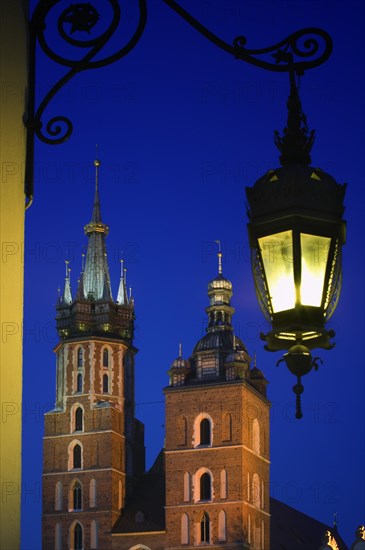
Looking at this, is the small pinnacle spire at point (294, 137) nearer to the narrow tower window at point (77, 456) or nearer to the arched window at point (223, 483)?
the arched window at point (223, 483)

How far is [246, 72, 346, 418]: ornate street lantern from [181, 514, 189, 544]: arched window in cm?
5271

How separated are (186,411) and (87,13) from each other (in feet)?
177

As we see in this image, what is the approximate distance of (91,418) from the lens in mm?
60125

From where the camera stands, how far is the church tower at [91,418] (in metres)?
58.7

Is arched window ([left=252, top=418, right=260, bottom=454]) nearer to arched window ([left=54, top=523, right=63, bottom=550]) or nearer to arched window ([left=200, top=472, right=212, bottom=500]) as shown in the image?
arched window ([left=200, top=472, right=212, bottom=500])

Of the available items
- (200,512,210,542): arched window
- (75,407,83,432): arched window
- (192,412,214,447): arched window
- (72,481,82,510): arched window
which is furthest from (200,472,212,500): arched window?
(75,407,83,432): arched window

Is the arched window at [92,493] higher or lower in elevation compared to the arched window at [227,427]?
lower

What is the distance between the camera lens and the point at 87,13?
18.4 ft

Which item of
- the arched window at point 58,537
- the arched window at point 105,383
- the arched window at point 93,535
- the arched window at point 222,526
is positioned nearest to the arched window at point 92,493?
the arched window at point 93,535

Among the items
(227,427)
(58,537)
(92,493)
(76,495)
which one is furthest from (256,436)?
(58,537)

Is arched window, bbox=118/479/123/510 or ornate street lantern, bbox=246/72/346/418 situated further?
arched window, bbox=118/479/123/510

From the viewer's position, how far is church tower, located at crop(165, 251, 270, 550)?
186 ft

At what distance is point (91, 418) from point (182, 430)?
4.36m

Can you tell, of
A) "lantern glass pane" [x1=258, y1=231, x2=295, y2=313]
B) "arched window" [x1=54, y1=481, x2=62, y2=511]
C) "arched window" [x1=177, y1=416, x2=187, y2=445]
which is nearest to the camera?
"lantern glass pane" [x1=258, y1=231, x2=295, y2=313]
